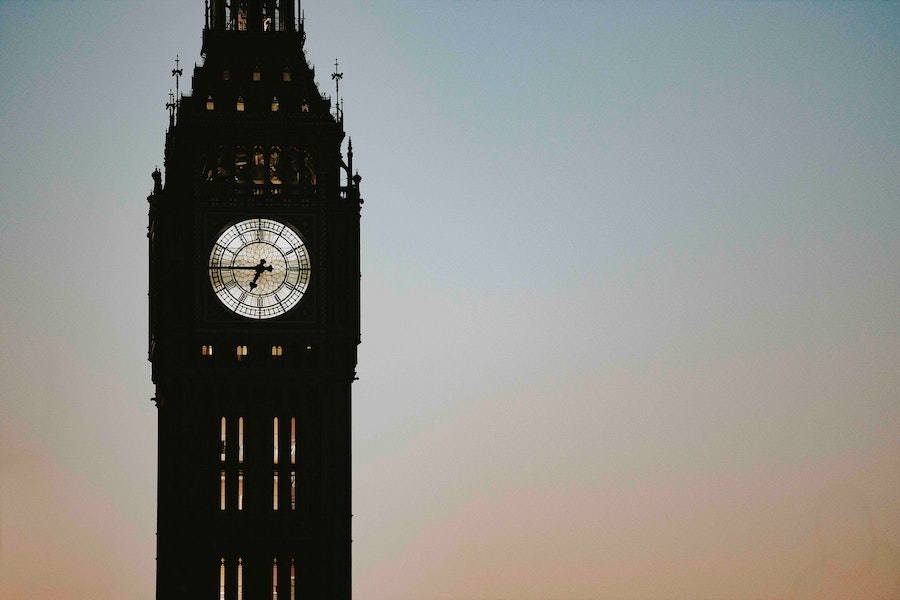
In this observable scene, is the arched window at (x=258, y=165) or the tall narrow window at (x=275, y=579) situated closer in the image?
the tall narrow window at (x=275, y=579)

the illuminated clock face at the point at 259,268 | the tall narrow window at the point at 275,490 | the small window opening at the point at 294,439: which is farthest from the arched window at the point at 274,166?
the tall narrow window at the point at 275,490

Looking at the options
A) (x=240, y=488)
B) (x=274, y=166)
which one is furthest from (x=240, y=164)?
(x=240, y=488)

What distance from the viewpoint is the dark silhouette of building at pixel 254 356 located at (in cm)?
13825

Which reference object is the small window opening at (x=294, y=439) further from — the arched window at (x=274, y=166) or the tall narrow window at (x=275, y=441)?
the arched window at (x=274, y=166)

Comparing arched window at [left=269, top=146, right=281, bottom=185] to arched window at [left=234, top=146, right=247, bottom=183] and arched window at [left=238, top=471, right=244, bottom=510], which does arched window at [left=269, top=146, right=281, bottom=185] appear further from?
arched window at [left=238, top=471, right=244, bottom=510]

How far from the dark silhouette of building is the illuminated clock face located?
0.06m

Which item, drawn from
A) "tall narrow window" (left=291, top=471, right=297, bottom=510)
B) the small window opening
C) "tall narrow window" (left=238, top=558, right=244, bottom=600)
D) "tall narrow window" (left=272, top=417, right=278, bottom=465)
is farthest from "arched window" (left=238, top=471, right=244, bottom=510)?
"tall narrow window" (left=238, top=558, right=244, bottom=600)

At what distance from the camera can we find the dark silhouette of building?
138m

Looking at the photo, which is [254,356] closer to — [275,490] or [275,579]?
[275,490]

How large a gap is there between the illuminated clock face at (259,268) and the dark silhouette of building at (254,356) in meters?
0.06

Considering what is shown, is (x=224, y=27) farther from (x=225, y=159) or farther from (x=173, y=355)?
(x=173, y=355)

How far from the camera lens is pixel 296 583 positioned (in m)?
138

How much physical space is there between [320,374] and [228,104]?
17.7 m

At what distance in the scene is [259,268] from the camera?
13950 cm
